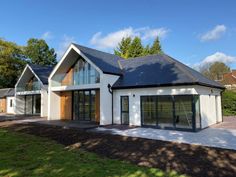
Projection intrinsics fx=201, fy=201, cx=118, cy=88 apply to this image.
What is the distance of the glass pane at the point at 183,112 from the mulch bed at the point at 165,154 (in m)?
3.72

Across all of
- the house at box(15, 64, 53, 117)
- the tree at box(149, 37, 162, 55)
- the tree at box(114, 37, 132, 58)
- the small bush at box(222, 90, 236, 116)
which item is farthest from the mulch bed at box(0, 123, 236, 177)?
the tree at box(149, 37, 162, 55)

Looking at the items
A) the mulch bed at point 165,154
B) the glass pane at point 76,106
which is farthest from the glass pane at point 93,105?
the mulch bed at point 165,154

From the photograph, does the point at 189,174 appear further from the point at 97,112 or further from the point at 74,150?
the point at 97,112

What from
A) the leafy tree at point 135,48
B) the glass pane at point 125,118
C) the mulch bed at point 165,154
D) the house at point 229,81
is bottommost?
the mulch bed at point 165,154

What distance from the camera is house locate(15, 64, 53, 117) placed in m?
23.9

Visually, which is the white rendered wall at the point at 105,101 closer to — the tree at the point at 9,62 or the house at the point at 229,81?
the tree at the point at 9,62

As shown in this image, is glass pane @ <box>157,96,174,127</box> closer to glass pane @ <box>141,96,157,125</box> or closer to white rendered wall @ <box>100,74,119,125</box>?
glass pane @ <box>141,96,157,125</box>

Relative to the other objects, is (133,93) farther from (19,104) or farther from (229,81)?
(229,81)

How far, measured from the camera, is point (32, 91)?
25.1 m

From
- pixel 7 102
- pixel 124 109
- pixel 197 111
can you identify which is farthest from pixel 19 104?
pixel 197 111

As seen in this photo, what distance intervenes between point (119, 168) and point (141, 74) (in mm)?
10599

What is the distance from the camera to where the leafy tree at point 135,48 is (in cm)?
4044

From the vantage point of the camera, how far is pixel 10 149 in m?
8.38

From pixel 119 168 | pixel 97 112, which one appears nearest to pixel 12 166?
pixel 119 168
